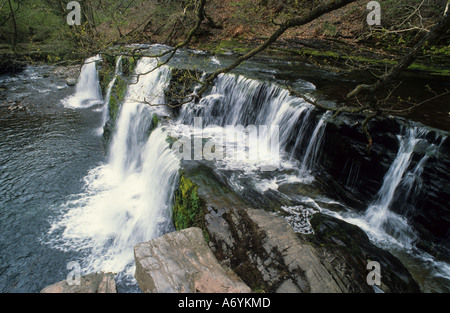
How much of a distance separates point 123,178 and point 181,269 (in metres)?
5.92

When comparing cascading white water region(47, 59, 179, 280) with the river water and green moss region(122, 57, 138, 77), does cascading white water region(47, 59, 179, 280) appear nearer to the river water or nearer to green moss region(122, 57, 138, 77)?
the river water

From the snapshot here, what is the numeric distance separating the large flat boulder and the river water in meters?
2.02

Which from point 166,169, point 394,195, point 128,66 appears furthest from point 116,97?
point 394,195

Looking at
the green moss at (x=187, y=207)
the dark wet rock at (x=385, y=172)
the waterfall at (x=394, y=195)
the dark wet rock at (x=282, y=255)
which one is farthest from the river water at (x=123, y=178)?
the dark wet rock at (x=282, y=255)

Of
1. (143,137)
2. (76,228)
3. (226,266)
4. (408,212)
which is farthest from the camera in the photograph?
(143,137)

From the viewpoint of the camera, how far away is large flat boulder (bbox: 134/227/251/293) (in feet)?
9.19

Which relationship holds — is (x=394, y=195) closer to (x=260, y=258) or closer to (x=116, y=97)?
(x=260, y=258)

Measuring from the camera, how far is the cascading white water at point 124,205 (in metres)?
5.59

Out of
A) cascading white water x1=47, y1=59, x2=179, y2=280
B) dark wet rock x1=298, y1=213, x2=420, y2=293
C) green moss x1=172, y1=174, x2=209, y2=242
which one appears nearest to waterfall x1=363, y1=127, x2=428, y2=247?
dark wet rock x1=298, y1=213, x2=420, y2=293

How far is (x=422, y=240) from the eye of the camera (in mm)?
4902

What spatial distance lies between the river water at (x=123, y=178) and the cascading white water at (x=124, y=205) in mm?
29
